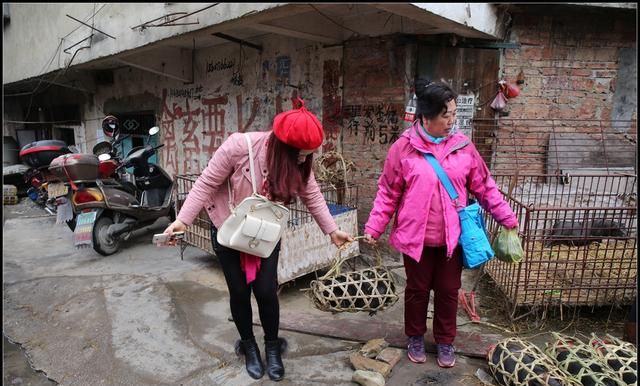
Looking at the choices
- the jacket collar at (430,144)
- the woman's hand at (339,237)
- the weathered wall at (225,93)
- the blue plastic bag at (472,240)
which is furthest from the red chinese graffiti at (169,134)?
the blue plastic bag at (472,240)

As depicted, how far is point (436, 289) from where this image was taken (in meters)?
2.53

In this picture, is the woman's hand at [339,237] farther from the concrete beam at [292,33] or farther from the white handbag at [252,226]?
the concrete beam at [292,33]

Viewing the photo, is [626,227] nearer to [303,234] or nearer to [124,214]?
[303,234]

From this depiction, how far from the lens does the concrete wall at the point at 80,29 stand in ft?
13.3

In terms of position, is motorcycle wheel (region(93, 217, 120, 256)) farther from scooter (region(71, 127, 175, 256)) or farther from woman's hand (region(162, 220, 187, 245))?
woman's hand (region(162, 220, 187, 245))

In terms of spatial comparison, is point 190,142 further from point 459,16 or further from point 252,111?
point 459,16

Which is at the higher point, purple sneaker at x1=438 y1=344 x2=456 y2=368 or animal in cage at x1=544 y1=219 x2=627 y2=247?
animal in cage at x1=544 y1=219 x2=627 y2=247

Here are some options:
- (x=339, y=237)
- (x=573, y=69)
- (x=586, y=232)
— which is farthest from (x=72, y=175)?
(x=573, y=69)

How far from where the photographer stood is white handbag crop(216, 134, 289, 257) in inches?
84.7

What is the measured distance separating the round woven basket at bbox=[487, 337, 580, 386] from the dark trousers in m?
0.31

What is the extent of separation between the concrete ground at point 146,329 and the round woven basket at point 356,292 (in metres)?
0.11

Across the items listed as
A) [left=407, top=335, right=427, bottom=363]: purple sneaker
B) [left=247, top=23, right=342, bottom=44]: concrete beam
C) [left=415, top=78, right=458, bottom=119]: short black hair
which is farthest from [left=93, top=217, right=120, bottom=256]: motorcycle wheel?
[left=415, top=78, right=458, bottom=119]: short black hair

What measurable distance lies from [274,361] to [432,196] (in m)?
Answer: 1.41

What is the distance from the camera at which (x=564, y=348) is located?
2.38 m
